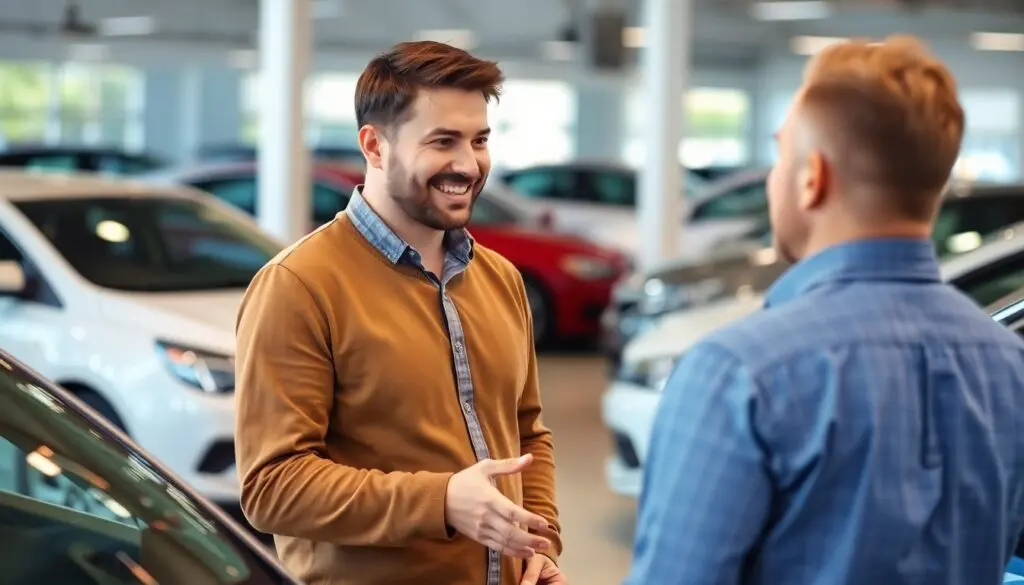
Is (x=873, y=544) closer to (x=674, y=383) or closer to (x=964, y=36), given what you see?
(x=674, y=383)

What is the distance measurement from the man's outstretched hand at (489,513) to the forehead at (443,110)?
51cm

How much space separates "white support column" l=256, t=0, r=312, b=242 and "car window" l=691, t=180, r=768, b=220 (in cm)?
404

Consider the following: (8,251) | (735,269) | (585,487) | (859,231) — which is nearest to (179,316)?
(8,251)

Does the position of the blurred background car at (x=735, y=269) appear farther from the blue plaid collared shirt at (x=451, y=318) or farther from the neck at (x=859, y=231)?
the neck at (x=859, y=231)

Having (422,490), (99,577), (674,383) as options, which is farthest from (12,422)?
(674,383)

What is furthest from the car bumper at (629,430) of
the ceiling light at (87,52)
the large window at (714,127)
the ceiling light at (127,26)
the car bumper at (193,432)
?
the large window at (714,127)

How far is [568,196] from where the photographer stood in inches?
561

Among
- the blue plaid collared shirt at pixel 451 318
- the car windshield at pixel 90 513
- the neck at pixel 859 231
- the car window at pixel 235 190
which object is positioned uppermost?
the neck at pixel 859 231

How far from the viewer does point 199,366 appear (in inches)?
220

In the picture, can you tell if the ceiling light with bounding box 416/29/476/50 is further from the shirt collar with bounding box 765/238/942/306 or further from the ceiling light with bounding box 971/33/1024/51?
the shirt collar with bounding box 765/238/942/306

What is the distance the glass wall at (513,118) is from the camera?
30.0m

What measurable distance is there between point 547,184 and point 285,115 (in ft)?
16.2

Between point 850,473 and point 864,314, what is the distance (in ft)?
0.54

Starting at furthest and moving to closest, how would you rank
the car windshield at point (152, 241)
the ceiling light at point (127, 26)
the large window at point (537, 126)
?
the large window at point (537, 126) < the ceiling light at point (127, 26) < the car windshield at point (152, 241)
